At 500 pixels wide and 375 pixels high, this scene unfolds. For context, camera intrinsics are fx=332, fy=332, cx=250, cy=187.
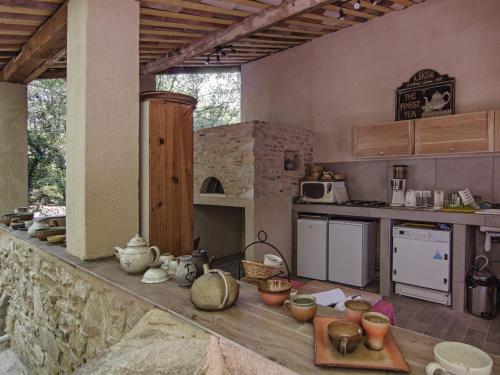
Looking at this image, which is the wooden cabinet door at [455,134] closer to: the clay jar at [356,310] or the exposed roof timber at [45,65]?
the clay jar at [356,310]

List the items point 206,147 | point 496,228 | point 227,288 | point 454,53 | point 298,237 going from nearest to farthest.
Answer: point 227,288
point 496,228
point 454,53
point 298,237
point 206,147

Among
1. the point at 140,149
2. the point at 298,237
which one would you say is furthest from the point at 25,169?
the point at 298,237

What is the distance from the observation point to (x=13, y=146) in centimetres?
427

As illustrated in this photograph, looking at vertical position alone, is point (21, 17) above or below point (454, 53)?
below

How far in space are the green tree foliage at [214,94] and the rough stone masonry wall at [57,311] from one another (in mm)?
8451

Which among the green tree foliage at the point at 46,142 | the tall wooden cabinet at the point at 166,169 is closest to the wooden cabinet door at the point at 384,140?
the tall wooden cabinet at the point at 166,169

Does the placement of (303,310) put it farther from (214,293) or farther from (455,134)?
(455,134)

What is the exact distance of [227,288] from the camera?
148 cm

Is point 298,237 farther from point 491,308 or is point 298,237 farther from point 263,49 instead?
point 263,49

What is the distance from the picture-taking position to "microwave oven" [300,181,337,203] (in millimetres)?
4945

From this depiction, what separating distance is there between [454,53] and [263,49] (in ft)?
10.1

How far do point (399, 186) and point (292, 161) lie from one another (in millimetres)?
1610

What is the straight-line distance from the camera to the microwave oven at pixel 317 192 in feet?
16.2

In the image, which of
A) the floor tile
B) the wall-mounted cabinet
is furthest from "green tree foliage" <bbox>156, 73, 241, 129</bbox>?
the floor tile
